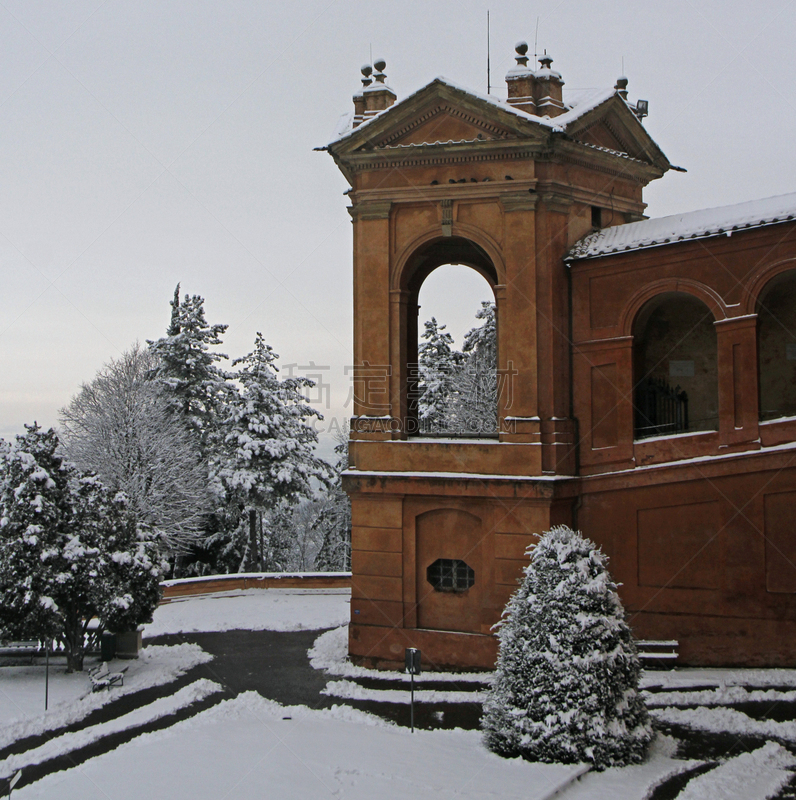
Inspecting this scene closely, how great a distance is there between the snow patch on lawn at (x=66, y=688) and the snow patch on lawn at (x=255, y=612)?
2.33 metres

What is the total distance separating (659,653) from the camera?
17422 mm

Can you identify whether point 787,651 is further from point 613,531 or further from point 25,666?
point 25,666

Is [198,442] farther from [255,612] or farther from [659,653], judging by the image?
[659,653]

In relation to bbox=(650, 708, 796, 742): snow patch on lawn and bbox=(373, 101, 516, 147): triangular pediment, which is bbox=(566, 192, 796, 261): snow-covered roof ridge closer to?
bbox=(373, 101, 516, 147): triangular pediment

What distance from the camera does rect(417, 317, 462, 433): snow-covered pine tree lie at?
150 ft

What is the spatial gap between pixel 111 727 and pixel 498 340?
37.8ft

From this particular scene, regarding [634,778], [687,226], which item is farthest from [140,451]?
[634,778]

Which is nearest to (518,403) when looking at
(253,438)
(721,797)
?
(721,797)

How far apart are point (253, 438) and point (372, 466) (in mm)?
21202

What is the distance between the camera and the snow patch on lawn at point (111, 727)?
14.4 metres

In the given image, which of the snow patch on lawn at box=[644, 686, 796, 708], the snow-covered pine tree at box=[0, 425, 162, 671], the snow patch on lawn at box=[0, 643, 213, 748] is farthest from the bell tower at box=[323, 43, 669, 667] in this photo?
the snow-covered pine tree at box=[0, 425, 162, 671]

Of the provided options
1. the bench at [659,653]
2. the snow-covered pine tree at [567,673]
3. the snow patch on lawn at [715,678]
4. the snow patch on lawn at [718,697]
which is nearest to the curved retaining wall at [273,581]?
the bench at [659,653]

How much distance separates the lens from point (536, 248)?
18.9 meters

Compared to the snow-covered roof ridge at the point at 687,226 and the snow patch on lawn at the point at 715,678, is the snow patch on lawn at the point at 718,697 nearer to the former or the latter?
the snow patch on lawn at the point at 715,678
